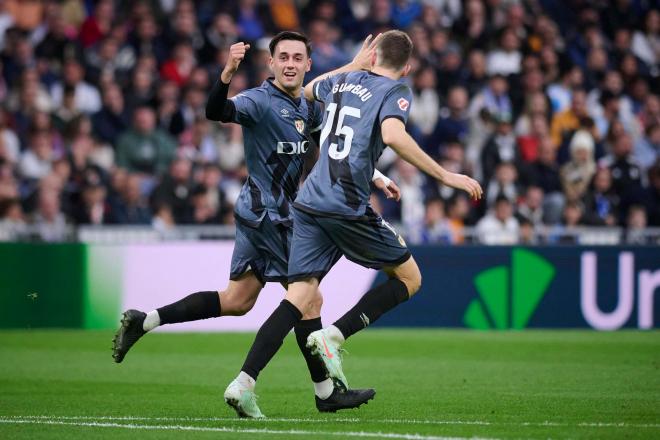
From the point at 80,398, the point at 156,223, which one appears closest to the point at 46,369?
the point at 80,398

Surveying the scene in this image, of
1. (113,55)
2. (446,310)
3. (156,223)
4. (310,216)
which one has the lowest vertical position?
(446,310)

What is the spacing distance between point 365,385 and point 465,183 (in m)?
3.16

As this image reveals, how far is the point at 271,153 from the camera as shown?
A: 326 inches

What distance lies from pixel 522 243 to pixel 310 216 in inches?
373

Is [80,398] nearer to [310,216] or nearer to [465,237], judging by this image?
[310,216]

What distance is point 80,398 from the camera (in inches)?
354

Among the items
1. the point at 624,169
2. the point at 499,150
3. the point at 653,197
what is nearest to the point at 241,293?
the point at 499,150

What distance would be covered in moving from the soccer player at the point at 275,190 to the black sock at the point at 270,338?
23 centimetres

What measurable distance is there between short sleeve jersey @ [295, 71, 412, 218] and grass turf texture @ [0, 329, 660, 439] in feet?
4.34

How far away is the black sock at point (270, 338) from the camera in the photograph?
24.8 feet

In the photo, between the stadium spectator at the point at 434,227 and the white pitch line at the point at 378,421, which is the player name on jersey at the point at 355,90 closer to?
the white pitch line at the point at 378,421

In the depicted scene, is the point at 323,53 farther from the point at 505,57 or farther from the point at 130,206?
the point at 130,206

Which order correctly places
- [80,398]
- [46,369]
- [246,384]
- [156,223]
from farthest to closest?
[156,223] < [46,369] < [80,398] < [246,384]

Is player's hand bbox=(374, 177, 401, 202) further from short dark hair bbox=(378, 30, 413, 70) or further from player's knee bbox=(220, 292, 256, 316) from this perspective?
player's knee bbox=(220, 292, 256, 316)
